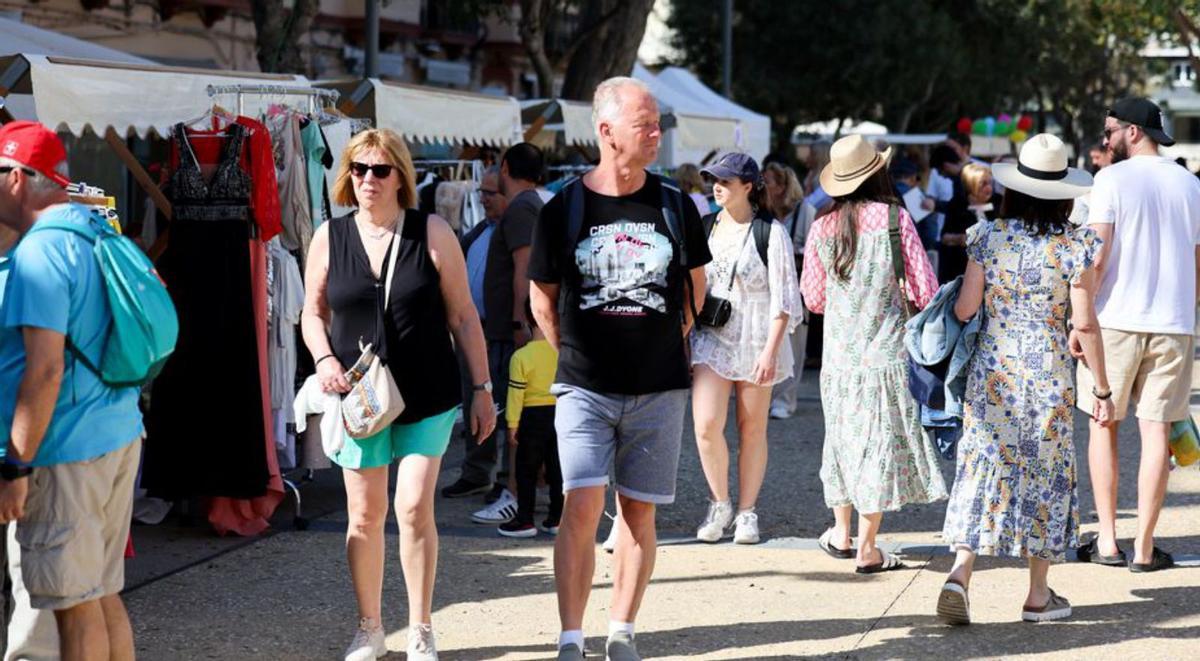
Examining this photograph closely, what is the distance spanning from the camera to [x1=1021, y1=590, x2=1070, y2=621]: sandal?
5902mm

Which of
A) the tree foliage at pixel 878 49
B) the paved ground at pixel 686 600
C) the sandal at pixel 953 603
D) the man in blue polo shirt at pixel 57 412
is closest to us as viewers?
the man in blue polo shirt at pixel 57 412

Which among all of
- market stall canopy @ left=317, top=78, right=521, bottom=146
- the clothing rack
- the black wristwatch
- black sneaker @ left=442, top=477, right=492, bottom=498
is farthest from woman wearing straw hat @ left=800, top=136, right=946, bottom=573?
market stall canopy @ left=317, top=78, right=521, bottom=146

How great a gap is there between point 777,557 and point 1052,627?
1.45 meters

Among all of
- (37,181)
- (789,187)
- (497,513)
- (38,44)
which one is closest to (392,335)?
(37,181)

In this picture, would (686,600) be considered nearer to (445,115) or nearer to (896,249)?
(896,249)

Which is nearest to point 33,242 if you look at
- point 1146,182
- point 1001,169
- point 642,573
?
point 642,573

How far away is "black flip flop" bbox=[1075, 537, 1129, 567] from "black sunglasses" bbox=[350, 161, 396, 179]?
A: 3.40m

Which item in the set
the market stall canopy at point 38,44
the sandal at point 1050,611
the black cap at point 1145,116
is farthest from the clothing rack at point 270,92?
the sandal at point 1050,611

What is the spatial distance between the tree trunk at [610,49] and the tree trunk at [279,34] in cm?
508

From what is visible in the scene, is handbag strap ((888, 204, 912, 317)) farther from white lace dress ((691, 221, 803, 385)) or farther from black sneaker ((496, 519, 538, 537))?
black sneaker ((496, 519, 538, 537))

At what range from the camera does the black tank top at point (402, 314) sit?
16.9 feet

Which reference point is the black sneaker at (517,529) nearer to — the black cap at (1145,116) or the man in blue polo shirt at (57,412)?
the black cap at (1145,116)

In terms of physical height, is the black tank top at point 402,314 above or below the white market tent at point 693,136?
below

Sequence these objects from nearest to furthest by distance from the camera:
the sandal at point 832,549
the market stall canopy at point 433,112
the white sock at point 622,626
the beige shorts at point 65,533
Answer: the beige shorts at point 65,533 → the white sock at point 622,626 → the sandal at point 832,549 → the market stall canopy at point 433,112
